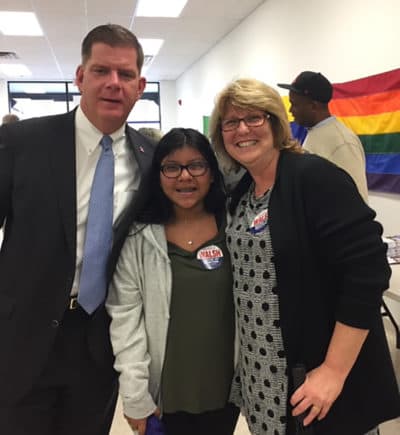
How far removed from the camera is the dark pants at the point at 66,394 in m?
1.38

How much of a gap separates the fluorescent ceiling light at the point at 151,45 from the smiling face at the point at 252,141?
6096 millimetres

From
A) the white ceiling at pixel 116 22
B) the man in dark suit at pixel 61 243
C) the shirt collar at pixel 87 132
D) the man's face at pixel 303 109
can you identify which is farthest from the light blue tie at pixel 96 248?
the white ceiling at pixel 116 22

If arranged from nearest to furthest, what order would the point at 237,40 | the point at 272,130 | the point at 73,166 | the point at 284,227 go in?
1. the point at 284,227
2. the point at 272,130
3. the point at 73,166
4. the point at 237,40

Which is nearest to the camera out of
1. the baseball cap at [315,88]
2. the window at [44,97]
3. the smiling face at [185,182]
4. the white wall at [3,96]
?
the smiling face at [185,182]

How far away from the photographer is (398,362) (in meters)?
2.84

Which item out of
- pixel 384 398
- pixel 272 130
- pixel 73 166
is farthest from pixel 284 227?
pixel 73 166

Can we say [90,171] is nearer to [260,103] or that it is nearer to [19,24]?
[260,103]

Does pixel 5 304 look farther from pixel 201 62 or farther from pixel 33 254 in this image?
pixel 201 62

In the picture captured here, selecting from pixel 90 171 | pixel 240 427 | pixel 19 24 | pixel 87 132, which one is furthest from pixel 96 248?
pixel 19 24

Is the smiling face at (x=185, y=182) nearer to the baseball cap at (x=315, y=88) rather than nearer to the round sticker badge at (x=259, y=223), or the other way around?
the round sticker badge at (x=259, y=223)

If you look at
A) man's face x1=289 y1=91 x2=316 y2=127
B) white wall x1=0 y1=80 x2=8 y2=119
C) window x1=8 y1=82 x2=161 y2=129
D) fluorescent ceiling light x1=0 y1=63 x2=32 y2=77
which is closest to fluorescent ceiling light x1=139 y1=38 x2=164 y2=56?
fluorescent ceiling light x1=0 y1=63 x2=32 y2=77

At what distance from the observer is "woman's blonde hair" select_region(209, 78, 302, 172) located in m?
1.20

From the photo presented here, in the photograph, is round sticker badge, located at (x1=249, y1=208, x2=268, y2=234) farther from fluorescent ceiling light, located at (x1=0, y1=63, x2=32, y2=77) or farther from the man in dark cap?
fluorescent ceiling light, located at (x1=0, y1=63, x2=32, y2=77)

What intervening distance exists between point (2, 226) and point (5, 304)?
25cm
